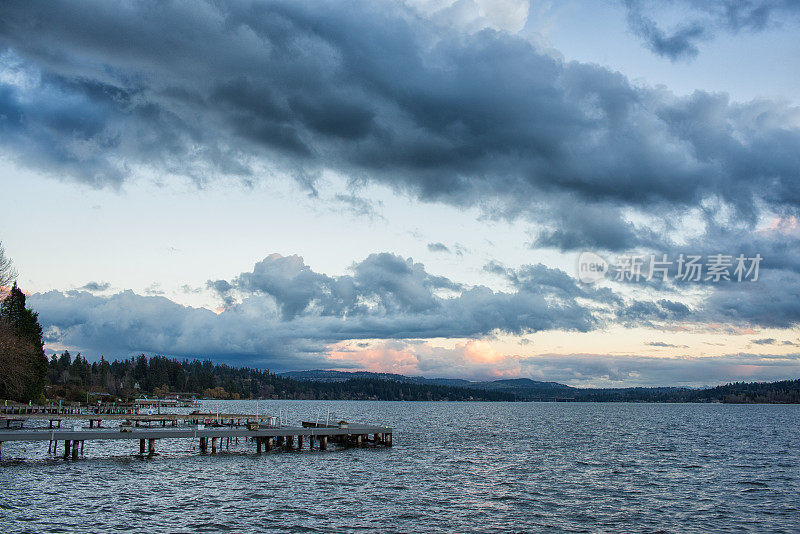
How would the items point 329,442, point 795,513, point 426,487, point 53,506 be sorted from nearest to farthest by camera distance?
point 53,506 → point 795,513 → point 426,487 → point 329,442

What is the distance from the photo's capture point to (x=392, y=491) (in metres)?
44.5

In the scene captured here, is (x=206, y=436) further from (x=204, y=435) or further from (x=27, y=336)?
(x=27, y=336)

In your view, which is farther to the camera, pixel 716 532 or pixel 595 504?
pixel 595 504

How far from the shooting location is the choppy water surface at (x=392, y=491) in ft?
113

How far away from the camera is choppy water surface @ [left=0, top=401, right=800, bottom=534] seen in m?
34.6

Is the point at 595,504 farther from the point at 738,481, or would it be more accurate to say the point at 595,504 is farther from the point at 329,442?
the point at 329,442

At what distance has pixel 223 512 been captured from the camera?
1433 inches

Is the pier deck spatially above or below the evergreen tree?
below

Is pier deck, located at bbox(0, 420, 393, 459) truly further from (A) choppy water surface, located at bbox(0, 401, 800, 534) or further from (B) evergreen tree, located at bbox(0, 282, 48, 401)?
(B) evergreen tree, located at bbox(0, 282, 48, 401)

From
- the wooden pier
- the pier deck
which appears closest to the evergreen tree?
the wooden pier

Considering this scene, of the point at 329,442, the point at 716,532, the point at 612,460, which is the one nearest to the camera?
the point at 716,532

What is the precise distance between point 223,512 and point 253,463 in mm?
22091

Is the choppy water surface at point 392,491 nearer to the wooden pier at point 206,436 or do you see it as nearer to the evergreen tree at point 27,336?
the wooden pier at point 206,436

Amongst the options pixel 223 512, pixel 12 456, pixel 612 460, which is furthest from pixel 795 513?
pixel 12 456
